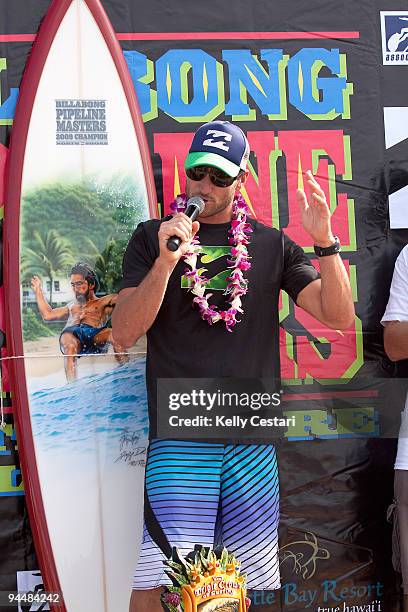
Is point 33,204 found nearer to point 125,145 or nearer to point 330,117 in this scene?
point 125,145

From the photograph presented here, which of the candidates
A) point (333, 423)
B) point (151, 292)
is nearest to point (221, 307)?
point (151, 292)

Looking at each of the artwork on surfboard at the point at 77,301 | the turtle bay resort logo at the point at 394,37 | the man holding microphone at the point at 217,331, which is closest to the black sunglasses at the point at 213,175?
the man holding microphone at the point at 217,331

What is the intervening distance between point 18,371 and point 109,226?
61 centimetres

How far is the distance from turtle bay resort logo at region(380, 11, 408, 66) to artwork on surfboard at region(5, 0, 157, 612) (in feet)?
3.33

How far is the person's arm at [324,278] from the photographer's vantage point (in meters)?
2.35

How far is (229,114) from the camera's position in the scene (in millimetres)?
3098

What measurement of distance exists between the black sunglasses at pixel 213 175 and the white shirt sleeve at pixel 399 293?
32.3 inches

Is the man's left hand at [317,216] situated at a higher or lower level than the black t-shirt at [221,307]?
higher

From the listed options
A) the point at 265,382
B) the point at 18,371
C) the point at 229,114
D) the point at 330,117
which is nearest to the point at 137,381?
the point at 18,371

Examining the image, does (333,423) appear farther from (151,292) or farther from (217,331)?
(151,292)

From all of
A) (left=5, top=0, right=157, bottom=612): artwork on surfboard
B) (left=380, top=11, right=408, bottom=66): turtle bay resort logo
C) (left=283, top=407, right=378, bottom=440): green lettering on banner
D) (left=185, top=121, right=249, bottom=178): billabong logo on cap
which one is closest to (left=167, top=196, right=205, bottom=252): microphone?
(left=185, top=121, right=249, bottom=178): billabong logo on cap

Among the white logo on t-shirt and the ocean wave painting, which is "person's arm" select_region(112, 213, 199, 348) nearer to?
the white logo on t-shirt

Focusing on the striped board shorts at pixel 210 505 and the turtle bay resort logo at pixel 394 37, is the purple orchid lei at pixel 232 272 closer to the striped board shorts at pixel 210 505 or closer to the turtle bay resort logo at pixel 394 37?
the striped board shorts at pixel 210 505

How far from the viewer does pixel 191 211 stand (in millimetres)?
2297
